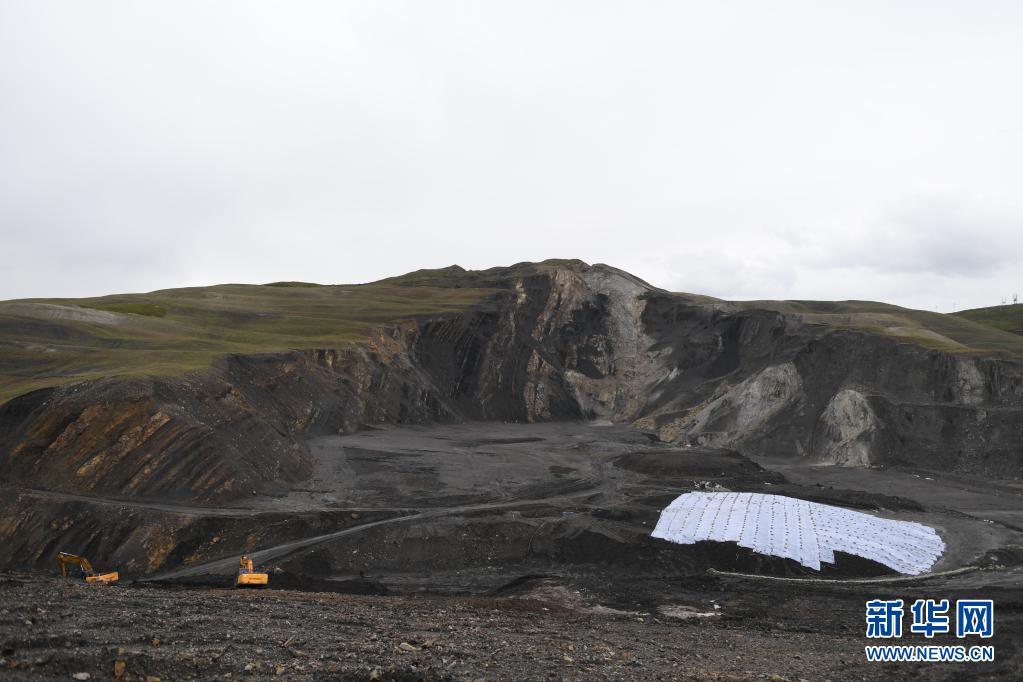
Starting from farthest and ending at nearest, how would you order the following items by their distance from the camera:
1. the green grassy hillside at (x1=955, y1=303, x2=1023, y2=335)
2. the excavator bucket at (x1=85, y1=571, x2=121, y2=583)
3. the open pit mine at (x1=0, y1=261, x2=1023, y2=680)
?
1. the green grassy hillside at (x1=955, y1=303, x2=1023, y2=335)
2. the excavator bucket at (x1=85, y1=571, x2=121, y2=583)
3. the open pit mine at (x1=0, y1=261, x2=1023, y2=680)

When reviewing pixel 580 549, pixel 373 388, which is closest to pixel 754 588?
pixel 580 549

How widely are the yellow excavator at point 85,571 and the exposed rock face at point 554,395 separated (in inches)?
267

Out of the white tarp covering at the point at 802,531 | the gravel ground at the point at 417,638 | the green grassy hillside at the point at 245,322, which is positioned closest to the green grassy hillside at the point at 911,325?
the green grassy hillside at the point at 245,322

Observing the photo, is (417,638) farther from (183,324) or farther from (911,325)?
(911,325)

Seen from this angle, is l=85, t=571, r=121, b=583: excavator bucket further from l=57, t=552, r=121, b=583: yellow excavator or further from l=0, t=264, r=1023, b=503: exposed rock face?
l=0, t=264, r=1023, b=503: exposed rock face

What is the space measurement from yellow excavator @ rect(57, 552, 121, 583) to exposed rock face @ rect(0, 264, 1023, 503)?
6791 mm

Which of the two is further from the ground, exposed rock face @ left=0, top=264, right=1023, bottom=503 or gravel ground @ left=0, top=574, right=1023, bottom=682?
exposed rock face @ left=0, top=264, right=1023, bottom=503

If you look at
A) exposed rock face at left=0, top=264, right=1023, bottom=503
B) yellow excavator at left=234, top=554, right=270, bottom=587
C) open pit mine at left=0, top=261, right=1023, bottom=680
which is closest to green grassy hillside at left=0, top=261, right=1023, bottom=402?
open pit mine at left=0, top=261, right=1023, bottom=680

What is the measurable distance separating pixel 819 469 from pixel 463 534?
30.1 metres

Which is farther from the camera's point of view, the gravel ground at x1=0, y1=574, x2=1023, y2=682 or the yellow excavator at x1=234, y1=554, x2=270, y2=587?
the yellow excavator at x1=234, y1=554, x2=270, y2=587

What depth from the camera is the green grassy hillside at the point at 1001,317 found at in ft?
344

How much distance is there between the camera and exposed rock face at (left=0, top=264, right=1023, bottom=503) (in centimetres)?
3556

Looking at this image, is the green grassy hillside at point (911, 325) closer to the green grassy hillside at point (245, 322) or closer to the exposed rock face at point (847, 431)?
the green grassy hillside at point (245, 322)

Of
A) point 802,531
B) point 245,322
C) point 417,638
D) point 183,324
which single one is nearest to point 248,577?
point 417,638
